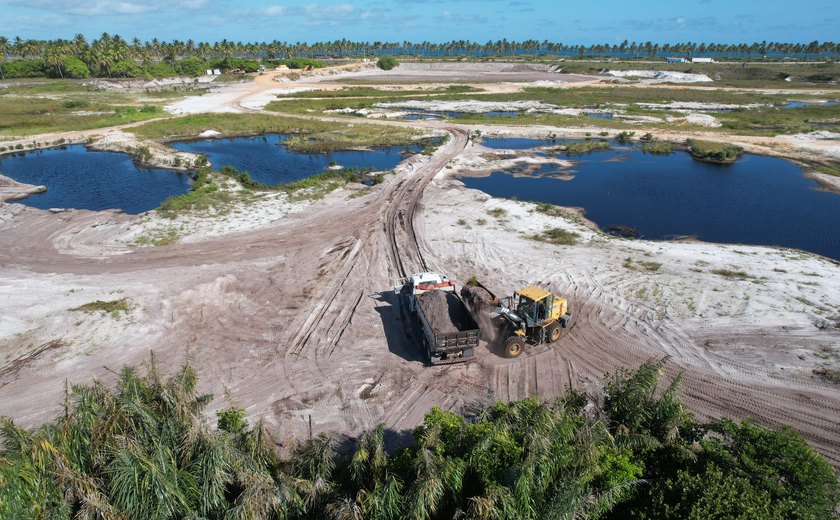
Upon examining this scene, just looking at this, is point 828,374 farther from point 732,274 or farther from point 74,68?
point 74,68

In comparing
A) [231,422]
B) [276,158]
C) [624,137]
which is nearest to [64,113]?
[276,158]

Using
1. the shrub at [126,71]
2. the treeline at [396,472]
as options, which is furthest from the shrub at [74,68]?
the treeline at [396,472]

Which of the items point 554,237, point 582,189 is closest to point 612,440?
point 554,237

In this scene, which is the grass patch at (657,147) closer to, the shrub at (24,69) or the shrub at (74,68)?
the shrub at (74,68)

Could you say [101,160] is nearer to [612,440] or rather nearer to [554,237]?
[554,237]

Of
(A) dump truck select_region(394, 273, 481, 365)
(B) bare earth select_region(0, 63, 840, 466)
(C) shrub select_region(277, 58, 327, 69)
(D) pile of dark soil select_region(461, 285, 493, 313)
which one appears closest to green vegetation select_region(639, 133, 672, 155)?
(B) bare earth select_region(0, 63, 840, 466)

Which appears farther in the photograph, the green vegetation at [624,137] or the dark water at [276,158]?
the green vegetation at [624,137]

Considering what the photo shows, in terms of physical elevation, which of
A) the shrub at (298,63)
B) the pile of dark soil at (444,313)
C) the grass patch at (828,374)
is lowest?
the grass patch at (828,374)
